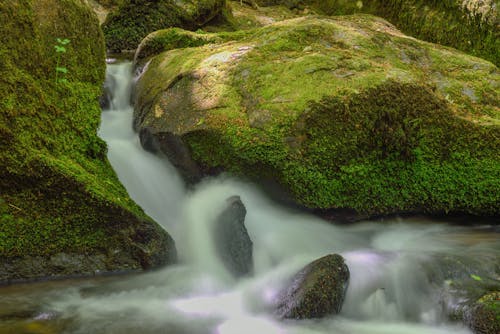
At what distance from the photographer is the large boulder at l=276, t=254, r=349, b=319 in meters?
3.46

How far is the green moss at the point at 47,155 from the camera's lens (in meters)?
3.71

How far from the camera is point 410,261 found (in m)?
4.16

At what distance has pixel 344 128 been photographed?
4.65 metres

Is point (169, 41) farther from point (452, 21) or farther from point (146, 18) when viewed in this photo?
point (452, 21)

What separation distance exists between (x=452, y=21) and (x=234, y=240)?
640 cm

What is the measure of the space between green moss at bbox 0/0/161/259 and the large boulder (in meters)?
1.56

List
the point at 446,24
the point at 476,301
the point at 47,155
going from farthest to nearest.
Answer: the point at 446,24
the point at 47,155
the point at 476,301

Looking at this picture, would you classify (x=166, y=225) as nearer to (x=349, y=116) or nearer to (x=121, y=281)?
(x=121, y=281)

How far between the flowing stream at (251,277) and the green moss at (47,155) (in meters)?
0.45

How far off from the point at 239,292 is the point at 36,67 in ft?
9.38

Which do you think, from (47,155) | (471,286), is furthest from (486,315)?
(47,155)

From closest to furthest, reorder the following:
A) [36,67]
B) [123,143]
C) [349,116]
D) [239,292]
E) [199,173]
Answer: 1. [239,292]
2. [36,67]
3. [349,116]
4. [199,173]
5. [123,143]

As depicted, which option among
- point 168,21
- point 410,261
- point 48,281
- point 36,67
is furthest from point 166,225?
point 168,21

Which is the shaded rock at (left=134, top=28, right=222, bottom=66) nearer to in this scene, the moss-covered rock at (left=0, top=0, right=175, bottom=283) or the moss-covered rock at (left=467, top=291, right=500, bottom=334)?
the moss-covered rock at (left=0, top=0, right=175, bottom=283)
